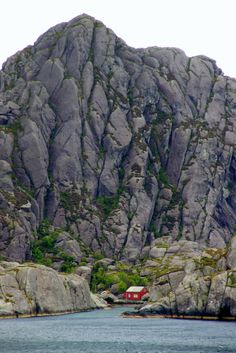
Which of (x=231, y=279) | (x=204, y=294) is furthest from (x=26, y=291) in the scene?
(x=231, y=279)

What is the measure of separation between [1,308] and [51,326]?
26907 mm

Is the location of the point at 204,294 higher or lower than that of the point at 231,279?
lower

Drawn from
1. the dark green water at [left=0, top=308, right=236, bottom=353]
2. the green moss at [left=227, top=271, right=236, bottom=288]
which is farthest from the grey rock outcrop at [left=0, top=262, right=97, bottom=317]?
the green moss at [left=227, top=271, right=236, bottom=288]

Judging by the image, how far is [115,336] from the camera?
142m

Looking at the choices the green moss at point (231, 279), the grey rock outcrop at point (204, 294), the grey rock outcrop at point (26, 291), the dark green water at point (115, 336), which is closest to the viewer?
the dark green water at point (115, 336)

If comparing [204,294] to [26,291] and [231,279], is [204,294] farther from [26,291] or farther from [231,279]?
[26,291]

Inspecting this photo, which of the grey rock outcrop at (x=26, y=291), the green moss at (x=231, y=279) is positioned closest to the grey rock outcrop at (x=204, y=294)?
the green moss at (x=231, y=279)

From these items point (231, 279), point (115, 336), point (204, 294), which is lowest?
point (115, 336)

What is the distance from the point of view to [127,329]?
15912cm

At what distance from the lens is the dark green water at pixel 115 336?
11819 centimetres

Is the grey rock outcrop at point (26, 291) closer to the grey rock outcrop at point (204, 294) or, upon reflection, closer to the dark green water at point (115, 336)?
the dark green water at point (115, 336)

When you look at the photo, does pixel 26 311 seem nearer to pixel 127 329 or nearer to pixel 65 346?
pixel 127 329

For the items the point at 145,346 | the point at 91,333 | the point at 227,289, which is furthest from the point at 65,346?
the point at 227,289

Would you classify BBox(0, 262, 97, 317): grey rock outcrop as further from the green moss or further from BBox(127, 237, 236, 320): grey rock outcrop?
the green moss
